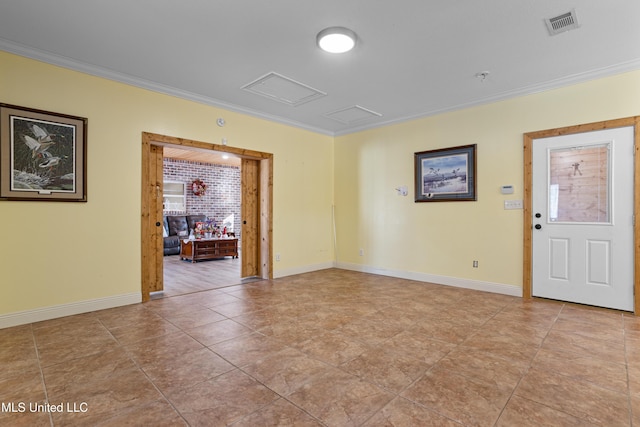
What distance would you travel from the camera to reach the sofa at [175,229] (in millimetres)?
8188

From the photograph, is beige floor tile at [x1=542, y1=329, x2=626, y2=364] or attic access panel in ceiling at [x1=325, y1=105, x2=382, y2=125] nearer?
beige floor tile at [x1=542, y1=329, x2=626, y2=364]

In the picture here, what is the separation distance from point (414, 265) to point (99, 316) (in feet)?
14.3

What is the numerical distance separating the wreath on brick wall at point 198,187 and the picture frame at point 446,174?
264 inches

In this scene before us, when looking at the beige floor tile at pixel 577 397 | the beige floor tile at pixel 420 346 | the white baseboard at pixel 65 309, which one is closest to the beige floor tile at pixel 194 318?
the white baseboard at pixel 65 309

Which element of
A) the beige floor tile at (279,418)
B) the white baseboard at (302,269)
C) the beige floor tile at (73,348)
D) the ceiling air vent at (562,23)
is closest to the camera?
the beige floor tile at (279,418)

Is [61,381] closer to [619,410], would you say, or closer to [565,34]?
[619,410]

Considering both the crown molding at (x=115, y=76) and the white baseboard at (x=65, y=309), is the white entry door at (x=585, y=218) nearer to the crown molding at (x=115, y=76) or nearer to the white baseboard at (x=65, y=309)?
the crown molding at (x=115, y=76)

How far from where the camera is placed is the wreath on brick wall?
30.6 ft

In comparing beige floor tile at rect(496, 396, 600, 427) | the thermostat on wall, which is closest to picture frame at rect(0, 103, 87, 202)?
beige floor tile at rect(496, 396, 600, 427)

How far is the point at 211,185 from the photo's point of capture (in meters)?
9.85

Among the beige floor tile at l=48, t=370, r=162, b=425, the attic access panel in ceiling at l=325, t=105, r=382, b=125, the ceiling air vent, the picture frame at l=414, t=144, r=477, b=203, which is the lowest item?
the beige floor tile at l=48, t=370, r=162, b=425

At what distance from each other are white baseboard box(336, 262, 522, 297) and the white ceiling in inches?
102

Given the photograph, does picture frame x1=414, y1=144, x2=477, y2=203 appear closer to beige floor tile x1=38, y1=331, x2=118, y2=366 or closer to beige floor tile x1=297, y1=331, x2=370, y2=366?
beige floor tile x1=297, y1=331, x2=370, y2=366

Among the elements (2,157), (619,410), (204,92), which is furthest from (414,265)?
(2,157)
